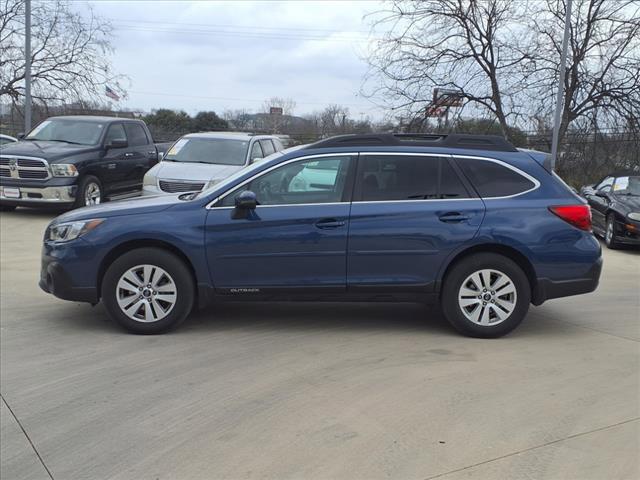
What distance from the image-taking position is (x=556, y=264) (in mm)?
5492

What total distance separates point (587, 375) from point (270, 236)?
2.76 meters

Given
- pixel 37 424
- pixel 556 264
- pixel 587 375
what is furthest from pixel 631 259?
pixel 37 424

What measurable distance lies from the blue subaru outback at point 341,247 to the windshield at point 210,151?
6.40 meters

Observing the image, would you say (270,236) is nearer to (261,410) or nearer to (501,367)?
(261,410)

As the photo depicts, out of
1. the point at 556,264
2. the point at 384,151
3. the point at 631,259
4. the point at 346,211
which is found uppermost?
the point at 384,151

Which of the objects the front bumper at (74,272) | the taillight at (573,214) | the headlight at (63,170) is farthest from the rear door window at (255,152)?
the taillight at (573,214)

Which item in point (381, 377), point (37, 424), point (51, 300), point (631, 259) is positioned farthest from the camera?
point (631, 259)

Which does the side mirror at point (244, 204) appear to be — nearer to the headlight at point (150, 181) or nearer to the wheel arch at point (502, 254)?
the wheel arch at point (502, 254)

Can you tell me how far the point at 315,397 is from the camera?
4180 millimetres

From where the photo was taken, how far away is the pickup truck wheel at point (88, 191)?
1209cm

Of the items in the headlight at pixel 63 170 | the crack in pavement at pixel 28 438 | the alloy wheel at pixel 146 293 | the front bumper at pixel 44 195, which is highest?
the headlight at pixel 63 170

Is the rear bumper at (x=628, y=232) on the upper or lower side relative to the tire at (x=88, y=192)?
lower

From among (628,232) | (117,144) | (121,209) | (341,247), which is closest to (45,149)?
(117,144)

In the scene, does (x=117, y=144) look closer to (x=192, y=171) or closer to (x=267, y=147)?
(x=192, y=171)
